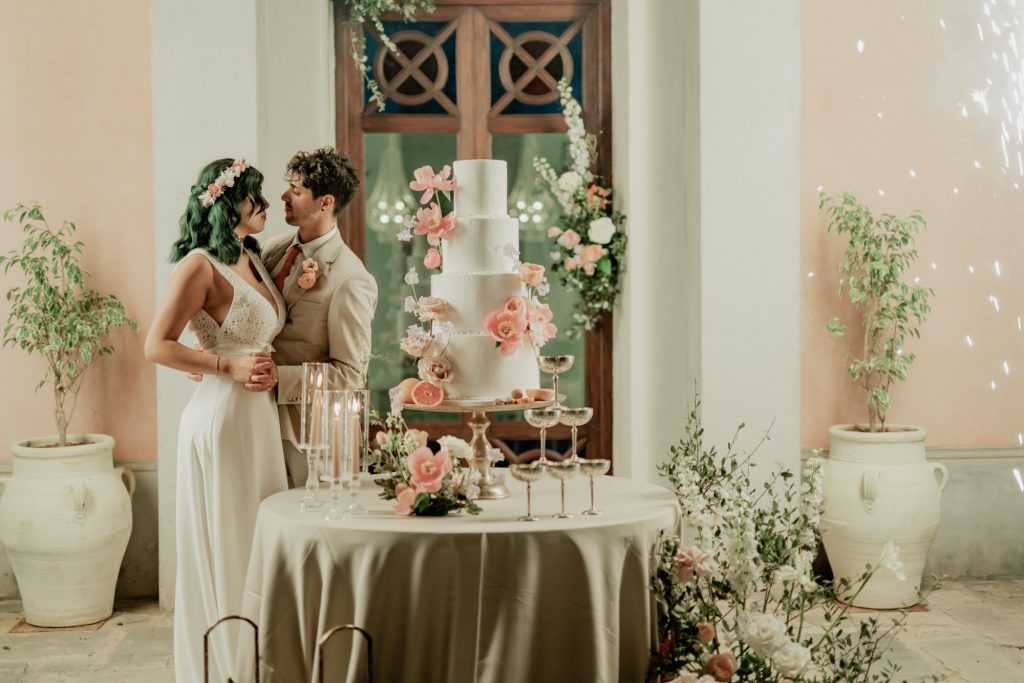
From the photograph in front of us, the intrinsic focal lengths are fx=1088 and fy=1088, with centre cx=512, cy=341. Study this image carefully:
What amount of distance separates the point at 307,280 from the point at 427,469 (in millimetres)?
899

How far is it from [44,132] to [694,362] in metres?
3.37

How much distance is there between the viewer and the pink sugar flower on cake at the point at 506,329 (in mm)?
3307

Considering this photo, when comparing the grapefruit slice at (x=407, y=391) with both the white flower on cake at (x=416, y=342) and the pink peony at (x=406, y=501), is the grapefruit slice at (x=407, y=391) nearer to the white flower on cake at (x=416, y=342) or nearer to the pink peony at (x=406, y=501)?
the white flower on cake at (x=416, y=342)

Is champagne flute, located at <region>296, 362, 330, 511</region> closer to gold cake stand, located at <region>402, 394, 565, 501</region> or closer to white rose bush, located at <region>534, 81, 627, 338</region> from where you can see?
gold cake stand, located at <region>402, 394, 565, 501</region>

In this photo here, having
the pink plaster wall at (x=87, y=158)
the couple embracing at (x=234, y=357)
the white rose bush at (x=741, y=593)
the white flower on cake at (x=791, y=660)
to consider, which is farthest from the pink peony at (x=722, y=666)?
the pink plaster wall at (x=87, y=158)

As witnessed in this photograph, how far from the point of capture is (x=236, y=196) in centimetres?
349

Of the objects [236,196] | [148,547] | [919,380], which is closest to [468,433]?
[148,547]

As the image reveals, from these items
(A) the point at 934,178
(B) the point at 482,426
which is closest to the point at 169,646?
(B) the point at 482,426

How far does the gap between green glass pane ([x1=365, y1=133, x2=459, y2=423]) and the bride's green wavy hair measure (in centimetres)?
239

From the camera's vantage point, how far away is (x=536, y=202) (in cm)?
598

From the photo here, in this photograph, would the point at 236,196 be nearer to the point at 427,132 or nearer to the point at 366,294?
the point at 366,294

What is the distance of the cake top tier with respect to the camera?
3.42m

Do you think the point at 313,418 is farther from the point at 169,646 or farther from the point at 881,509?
the point at 881,509

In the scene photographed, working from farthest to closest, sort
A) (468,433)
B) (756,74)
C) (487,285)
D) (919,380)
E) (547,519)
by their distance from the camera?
(468,433) → (919,380) → (756,74) → (487,285) → (547,519)
